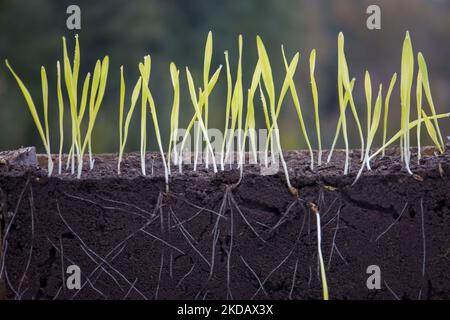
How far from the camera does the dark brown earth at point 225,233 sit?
0.63m

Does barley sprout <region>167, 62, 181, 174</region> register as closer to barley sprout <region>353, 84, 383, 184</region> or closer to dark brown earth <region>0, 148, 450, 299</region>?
dark brown earth <region>0, 148, 450, 299</region>

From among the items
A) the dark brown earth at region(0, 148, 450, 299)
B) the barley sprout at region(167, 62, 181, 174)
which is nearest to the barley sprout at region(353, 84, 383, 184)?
the dark brown earth at region(0, 148, 450, 299)

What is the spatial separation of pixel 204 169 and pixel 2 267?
0.25m

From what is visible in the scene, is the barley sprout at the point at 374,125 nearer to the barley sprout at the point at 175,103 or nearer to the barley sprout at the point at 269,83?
the barley sprout at the point at 269,83

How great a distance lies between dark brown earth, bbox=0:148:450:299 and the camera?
628mm

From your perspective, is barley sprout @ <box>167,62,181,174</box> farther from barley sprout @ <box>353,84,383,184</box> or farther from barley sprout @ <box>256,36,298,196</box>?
barley sprout @ <box>353,84,383,184</box>

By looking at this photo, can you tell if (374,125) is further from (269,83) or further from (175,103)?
(175,103)

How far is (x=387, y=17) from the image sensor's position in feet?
5.96

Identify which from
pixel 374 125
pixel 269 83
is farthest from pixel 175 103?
pixel 374 125

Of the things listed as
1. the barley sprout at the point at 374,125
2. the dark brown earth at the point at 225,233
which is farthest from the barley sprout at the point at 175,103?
the barley sprout at the point at 374,125

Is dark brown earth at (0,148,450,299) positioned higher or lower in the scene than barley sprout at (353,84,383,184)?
lower

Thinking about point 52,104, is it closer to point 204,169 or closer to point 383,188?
point 204,169

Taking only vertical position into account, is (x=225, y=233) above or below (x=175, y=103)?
below

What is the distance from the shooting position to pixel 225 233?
2.09ft
